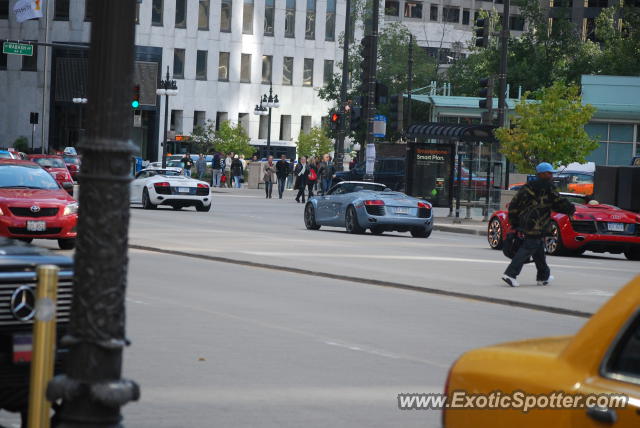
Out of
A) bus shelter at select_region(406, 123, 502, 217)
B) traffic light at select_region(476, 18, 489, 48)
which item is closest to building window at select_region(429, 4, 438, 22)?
bus shelter at select_region(406, 123, 502, 217)

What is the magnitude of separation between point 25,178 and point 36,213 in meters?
1.59

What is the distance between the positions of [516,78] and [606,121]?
9.61 metres

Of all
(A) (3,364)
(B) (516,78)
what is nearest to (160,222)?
(A) (3,364)

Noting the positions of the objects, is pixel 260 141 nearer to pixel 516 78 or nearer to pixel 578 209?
pixel 516 78

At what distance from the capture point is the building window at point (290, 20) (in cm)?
10981

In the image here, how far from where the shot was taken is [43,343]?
6008mm

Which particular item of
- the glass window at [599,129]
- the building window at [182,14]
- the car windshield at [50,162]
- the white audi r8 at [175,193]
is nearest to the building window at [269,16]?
the building window at [182,14]

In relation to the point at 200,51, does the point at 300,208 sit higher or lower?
lower

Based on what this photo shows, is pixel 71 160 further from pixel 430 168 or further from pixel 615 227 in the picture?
pixel 615 227

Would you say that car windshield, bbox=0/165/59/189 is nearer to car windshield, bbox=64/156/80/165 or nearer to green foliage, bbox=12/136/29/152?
car windshield, bbox=64/156/80/165

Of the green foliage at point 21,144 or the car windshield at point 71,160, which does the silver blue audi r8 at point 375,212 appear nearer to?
the car windshield at point 71,160

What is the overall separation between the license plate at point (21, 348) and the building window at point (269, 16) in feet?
338

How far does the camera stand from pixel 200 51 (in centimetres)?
10612

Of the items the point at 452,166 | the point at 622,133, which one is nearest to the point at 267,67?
the point at 622,133
